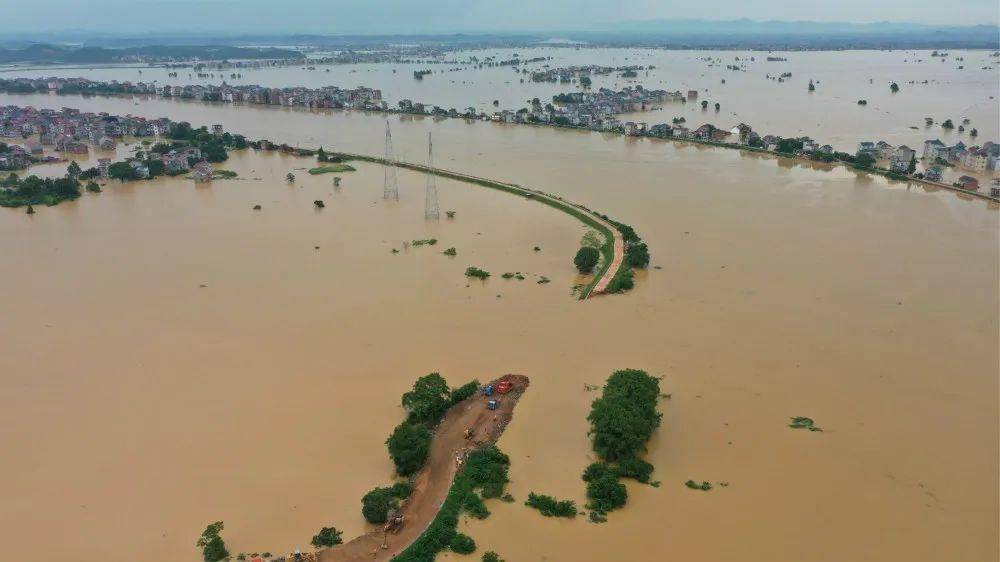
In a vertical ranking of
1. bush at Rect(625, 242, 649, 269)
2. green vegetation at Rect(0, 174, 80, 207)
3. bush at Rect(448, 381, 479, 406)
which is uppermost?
green vegetation at Rect(0, 174, 80, 207)

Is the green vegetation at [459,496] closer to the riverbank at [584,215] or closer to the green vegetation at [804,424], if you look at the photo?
the green vegetation at [804,424]

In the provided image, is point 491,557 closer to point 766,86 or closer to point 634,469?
point 634,469

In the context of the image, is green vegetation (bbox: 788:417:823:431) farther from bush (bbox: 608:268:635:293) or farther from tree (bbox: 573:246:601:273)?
tree (bbox: 573:246:601:273)

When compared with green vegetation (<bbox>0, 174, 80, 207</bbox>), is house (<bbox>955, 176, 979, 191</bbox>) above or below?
above

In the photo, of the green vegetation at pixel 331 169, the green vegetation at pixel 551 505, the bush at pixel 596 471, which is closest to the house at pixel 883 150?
the green vegetation at pixel 331 169

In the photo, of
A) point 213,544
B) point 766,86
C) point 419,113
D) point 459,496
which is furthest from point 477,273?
point 766,86

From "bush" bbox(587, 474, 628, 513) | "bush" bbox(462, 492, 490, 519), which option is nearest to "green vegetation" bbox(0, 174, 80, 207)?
"bush" bbox(462, 492, 490, 519)

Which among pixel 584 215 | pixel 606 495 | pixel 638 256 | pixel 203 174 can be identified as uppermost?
pixel 203 174

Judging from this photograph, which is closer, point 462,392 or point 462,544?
→ point 462,544
